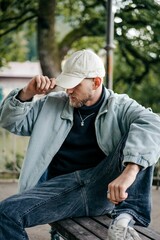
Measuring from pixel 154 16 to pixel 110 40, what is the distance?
7.40 ft

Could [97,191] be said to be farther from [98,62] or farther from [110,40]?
[110,40]

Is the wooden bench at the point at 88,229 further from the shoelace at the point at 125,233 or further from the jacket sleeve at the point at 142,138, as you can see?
the jacket sleeve at the point at 142,138

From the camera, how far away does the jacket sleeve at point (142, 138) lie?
1986 mm

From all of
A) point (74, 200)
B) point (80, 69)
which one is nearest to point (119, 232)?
point (74, 200)

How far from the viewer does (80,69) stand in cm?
231

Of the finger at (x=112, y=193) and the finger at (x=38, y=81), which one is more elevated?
the finger at (x=38, y=81)

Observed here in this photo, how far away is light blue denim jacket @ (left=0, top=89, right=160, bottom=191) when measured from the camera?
7.63 feet

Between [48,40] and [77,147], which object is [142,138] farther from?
[48,40]

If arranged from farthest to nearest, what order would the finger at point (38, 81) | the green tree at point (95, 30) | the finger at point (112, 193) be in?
the green tree at point (95, 30)
the finger at point (38, 81)
the finger at point (112, 193)

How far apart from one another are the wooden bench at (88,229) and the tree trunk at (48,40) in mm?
4303

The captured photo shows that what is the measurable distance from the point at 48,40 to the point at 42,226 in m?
3.72

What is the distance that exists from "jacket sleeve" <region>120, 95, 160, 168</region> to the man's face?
255mm

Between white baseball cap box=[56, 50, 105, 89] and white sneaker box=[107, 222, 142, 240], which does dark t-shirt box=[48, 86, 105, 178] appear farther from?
white sneaker box=[107, 222, 142, 240]

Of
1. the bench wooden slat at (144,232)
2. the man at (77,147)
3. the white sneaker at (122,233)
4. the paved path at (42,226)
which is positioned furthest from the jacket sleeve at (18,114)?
the paved path at (42,226)
